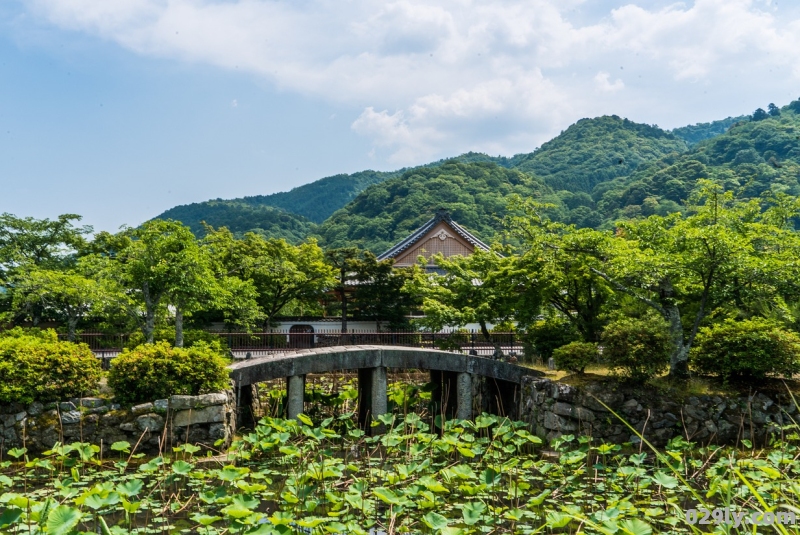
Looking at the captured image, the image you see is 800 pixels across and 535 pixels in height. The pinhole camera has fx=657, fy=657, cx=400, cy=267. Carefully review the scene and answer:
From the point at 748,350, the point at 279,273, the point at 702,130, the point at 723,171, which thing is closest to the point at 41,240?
the point at 279,273

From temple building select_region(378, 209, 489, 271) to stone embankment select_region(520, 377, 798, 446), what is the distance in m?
18.6

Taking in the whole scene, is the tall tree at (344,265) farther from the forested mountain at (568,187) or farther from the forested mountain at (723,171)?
the forested mountain at (723,171)

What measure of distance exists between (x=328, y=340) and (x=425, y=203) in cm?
3036

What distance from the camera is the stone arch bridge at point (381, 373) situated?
1293 cm

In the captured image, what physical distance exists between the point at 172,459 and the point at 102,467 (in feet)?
3.38

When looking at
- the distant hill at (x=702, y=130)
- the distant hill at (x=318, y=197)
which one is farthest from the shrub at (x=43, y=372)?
the distant hill at (x=702, y=130)

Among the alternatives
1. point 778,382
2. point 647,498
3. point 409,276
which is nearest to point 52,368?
point 647,498

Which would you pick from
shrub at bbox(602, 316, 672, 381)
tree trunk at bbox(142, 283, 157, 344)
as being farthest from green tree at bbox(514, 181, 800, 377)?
tree trunk at bbox(142, 283, 157, 344)

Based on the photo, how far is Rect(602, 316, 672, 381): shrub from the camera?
11711mm

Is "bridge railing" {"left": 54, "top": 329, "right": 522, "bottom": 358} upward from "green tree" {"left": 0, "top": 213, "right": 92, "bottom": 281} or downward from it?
downward

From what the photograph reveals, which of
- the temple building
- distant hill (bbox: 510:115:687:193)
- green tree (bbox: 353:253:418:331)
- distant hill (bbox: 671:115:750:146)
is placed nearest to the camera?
green tree (bbox: 353:253:418:331)

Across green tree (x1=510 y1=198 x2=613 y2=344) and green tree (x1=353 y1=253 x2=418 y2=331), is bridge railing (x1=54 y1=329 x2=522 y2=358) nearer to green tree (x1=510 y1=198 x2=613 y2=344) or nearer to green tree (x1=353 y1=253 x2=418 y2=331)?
green tree (x1=510 y1=198 x2=613 y2=344)

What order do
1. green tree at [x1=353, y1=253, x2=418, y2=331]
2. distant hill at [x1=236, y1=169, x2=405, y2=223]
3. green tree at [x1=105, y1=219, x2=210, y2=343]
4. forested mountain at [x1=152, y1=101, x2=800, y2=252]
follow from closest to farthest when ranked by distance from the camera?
1. green tree at [x1=105, y1=219, x2=210, y2=343]
2. green tree at [x1=353, y1=253, x2=418, y2=331]
3. forested mountain at [x1=152, y1=101, x2=800, y2=252]
4. distant hill at [x1=236, y1=169, x2=405, y2=223]

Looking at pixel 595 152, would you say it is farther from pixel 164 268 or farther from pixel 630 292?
pixel 164 268
